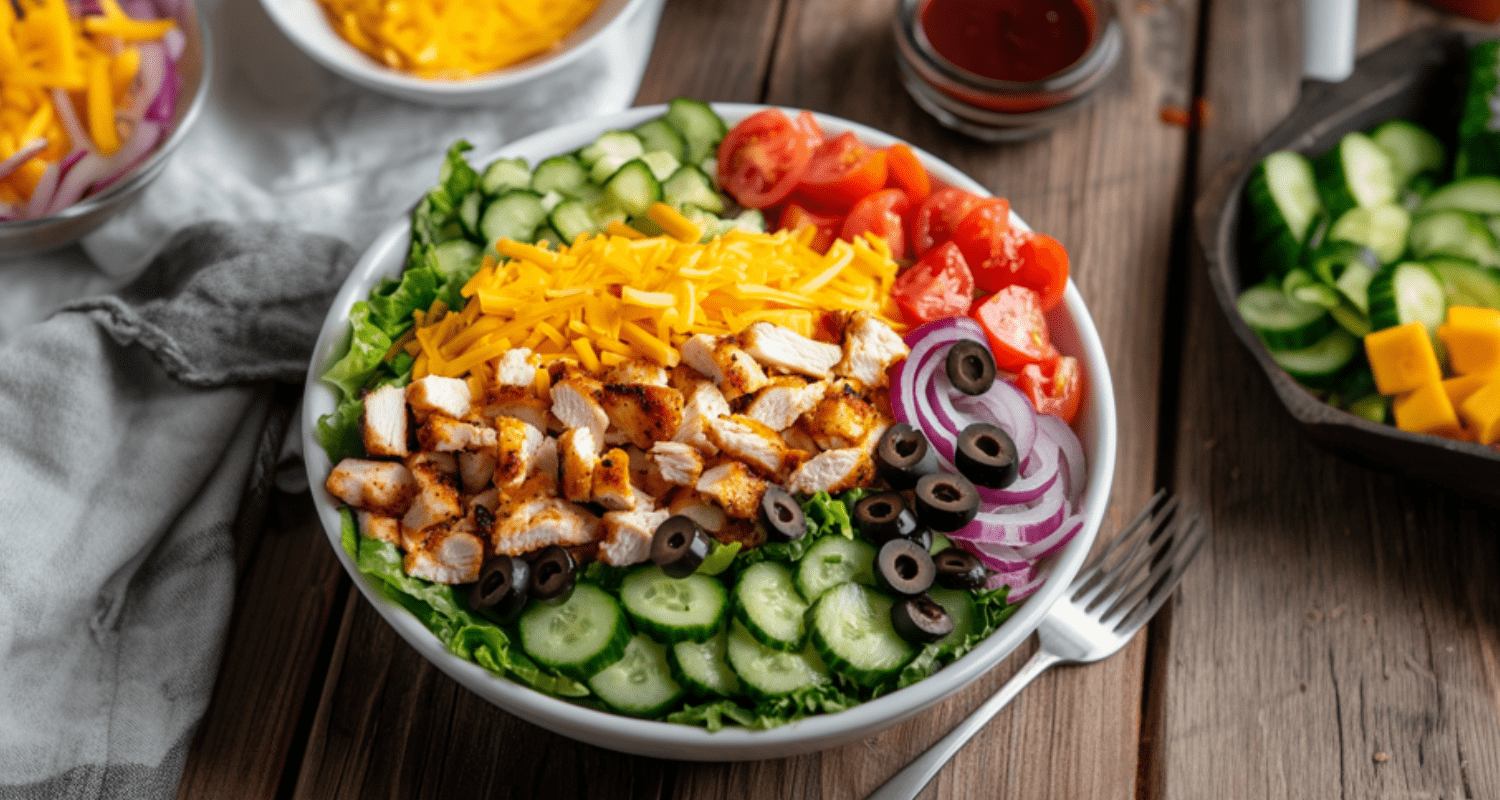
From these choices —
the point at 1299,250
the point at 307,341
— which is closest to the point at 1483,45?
the point at 1299,250

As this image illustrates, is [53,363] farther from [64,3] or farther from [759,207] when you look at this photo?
[759,207]

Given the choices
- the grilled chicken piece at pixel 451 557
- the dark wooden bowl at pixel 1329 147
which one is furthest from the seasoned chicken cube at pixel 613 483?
the dark wooden bowl at pixel 1329 147

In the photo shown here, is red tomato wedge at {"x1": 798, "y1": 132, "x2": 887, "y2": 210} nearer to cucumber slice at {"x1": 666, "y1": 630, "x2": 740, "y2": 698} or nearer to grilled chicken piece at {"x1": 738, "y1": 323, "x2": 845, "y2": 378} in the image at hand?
grilled chicken piece at {"x1": 738, "y1": 323, "x2": 845, "y2": 378}

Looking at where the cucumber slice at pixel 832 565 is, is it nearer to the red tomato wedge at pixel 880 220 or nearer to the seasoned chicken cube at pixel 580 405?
the seasoned chicken cube at pixel 580 405

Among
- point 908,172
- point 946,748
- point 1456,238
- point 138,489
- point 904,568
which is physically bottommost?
point 946,748

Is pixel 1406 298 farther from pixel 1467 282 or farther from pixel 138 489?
pixel 138 489

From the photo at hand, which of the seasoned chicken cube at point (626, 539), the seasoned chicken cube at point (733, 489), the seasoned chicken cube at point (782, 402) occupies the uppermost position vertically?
the seasoned chicken cube at point (782, 402)

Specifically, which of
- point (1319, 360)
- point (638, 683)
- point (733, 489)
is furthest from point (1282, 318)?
point (638, 683)
